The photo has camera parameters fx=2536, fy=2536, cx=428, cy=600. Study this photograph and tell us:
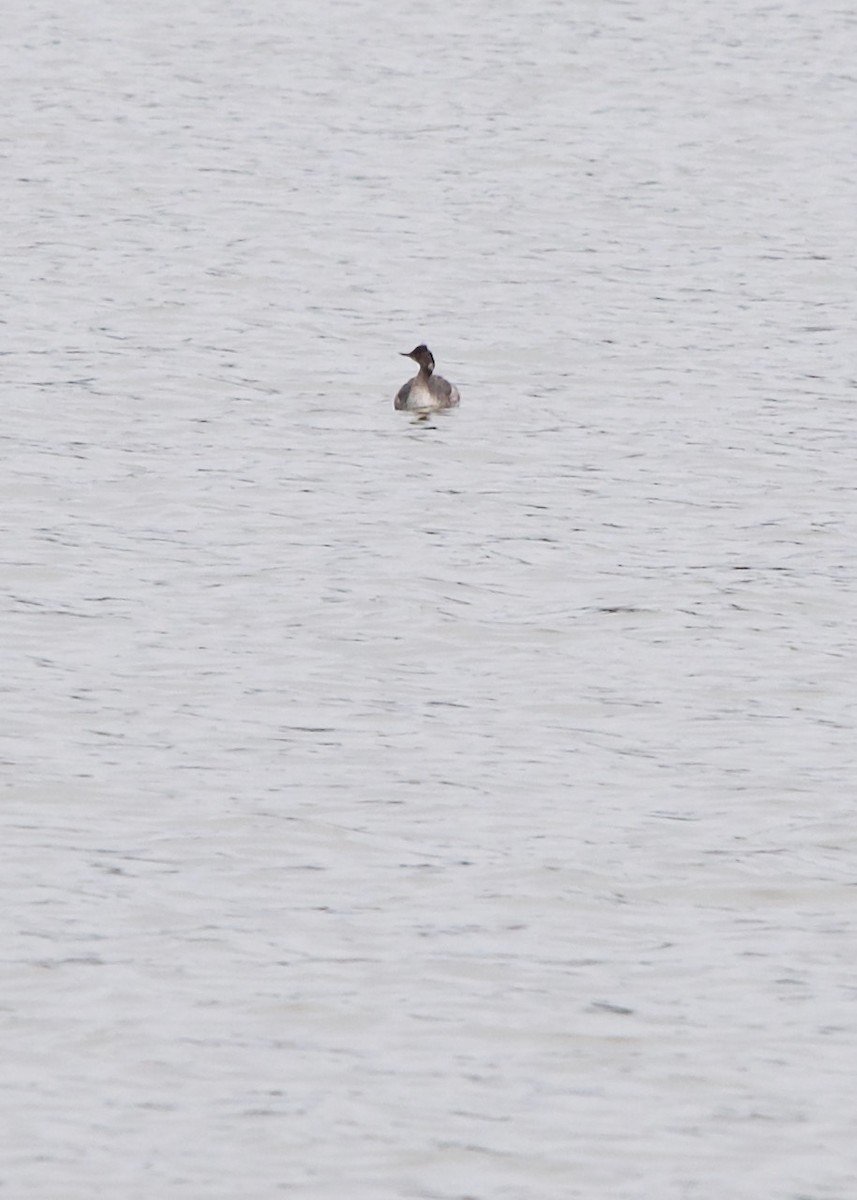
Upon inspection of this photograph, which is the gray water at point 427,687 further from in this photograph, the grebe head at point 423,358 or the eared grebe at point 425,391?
the grebe head at point 423,358

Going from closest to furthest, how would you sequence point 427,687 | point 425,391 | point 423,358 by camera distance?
1. point 427,687
2. point 425,391
3. point 423,358

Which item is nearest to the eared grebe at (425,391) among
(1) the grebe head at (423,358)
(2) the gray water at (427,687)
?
(1) the grebe head at (423,358)

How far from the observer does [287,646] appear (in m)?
15.3

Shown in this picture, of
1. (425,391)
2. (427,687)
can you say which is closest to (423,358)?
(425,391)

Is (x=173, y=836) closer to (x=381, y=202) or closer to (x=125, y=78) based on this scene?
(x=381, y=202)

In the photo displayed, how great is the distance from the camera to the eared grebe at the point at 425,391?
21.9m

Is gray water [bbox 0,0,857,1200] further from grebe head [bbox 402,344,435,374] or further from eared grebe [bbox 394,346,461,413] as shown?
grebe head [bbox 402,344,435,374]

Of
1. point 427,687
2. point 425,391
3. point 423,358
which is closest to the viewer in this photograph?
point 427,687

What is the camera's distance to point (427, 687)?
14.7 metres

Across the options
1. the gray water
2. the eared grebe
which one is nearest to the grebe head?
the eared grebe

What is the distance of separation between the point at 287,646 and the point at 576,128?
2274cm

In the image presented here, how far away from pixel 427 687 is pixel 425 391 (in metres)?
7.59

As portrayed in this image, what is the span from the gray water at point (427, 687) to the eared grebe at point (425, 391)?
0.90 ft

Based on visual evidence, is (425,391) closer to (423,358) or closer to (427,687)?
(423,358)
